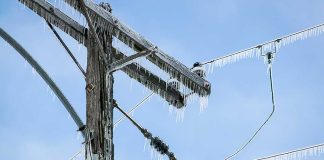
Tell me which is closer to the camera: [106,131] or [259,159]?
[106,131]

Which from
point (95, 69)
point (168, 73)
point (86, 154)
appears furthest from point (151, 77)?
point (86, 154)

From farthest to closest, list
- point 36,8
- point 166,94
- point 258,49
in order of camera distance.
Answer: point 258,49, point 166,94, point 36,8

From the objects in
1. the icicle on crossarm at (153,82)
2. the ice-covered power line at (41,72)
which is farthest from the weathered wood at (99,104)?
the ice-covered power line at (41,72)

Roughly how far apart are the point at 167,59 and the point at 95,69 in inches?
42.7

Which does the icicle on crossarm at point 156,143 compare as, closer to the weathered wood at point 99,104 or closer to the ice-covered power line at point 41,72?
the weathered wood at point 99,104

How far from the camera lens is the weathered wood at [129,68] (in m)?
10.6

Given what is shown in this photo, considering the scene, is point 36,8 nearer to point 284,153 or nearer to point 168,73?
point 168,73

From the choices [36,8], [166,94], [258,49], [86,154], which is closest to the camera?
[86,154]

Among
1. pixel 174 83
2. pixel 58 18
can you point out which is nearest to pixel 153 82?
pixel 174 83

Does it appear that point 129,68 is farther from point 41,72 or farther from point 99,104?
point 41,72

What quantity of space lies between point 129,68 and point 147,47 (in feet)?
1.62

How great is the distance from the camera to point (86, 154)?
9750 mm

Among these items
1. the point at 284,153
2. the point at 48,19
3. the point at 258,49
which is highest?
the point at 258,49

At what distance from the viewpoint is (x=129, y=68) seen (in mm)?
11086
